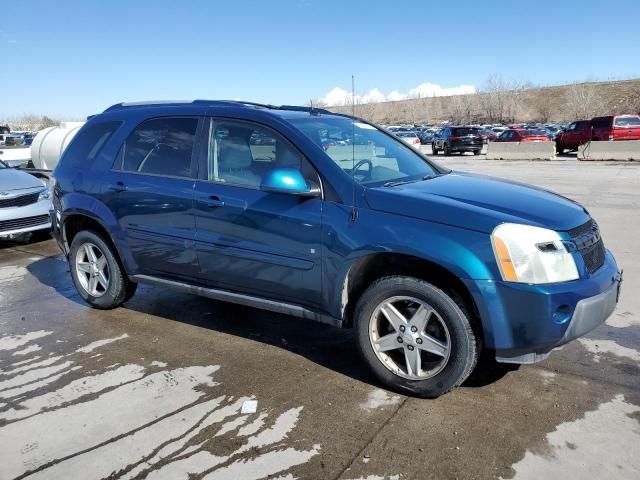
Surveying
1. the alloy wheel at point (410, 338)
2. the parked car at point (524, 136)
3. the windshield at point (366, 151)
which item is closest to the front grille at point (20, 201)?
the windshield at point (366, 151)

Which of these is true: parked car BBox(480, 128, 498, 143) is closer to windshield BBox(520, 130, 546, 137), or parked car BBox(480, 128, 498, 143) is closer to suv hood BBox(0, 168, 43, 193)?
windshield BBox(520, 130, 546, 137)

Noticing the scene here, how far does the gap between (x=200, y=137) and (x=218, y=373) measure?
181 centimetres

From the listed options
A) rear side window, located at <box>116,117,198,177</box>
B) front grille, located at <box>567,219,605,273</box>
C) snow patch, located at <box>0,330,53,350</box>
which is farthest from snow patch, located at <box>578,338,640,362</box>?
snow patch, located at <box>0,330,53,350</box>

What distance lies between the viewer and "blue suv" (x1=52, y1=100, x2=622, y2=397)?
305cm

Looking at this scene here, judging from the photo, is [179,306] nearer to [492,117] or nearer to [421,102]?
[492,117]

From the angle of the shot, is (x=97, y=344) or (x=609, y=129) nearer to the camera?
(x=97, y=344)

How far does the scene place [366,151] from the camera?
4090 millimetres

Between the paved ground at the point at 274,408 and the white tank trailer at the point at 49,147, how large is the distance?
35.6 feet

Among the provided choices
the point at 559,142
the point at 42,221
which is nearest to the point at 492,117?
the point at 559,142

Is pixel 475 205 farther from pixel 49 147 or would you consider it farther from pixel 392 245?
pixel 49 147

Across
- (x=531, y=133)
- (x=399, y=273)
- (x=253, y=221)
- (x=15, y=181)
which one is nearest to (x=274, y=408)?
(x=399, y=273)

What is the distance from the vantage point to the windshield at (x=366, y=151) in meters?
3.79

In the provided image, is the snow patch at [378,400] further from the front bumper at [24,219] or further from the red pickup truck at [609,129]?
the red pickup truck at [609,129]

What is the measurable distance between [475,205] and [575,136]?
88.1 ft
